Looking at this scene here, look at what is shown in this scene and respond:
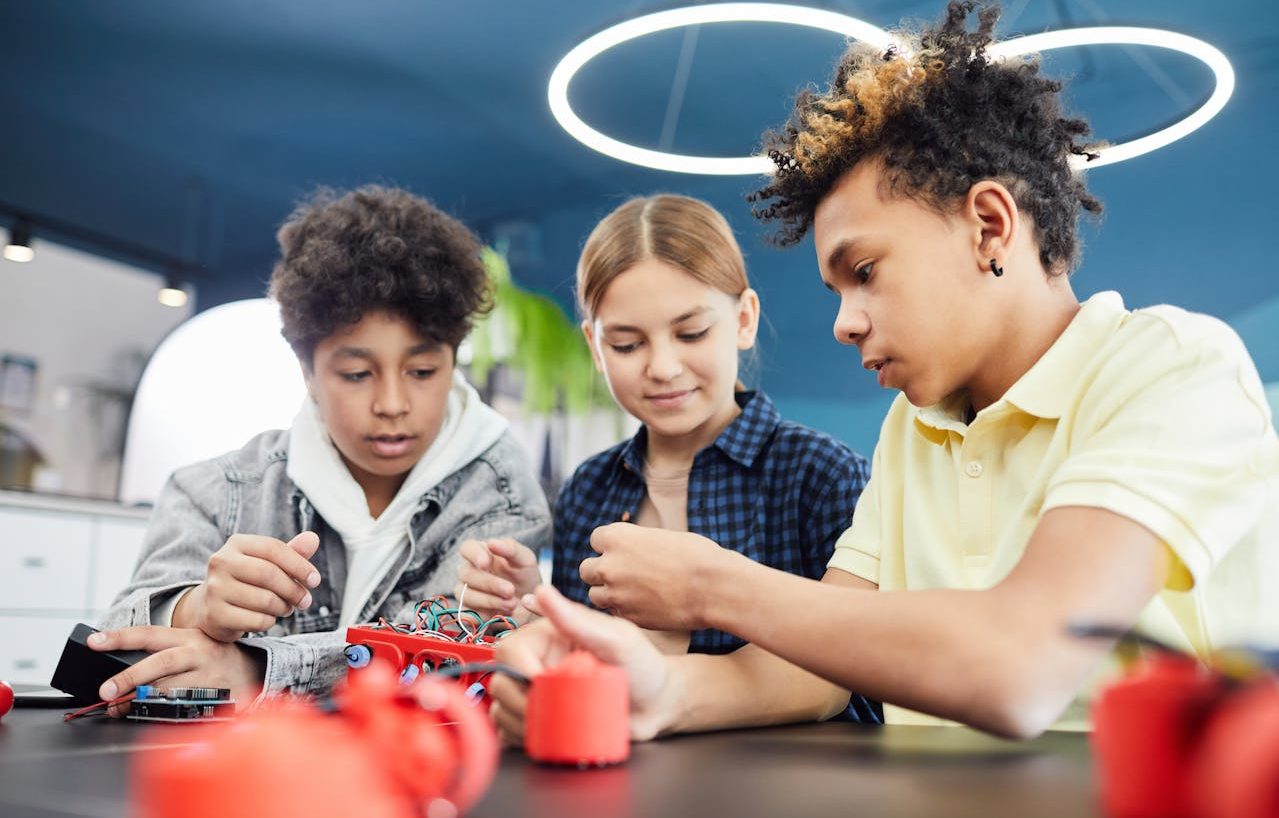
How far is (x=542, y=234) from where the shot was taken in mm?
4836

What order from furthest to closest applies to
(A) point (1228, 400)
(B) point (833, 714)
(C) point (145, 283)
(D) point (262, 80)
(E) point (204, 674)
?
(C) point (145, 283)
(D) point (262, 80)
(E) point (204, 674)
(B) point (833, 714)
(A) point (1228, 400)

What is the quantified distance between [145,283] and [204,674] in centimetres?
371

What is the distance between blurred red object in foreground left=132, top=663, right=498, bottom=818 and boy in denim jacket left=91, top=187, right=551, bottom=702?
3.08ft

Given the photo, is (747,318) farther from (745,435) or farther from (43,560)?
(43,560)

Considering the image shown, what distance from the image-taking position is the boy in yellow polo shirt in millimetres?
647

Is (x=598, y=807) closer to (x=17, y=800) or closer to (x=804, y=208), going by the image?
(x=17, y=800)

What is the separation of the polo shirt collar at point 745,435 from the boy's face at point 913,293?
57cm

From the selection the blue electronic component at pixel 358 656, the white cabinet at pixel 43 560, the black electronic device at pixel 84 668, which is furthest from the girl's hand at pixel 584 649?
the white cabinet at pixel 43 560

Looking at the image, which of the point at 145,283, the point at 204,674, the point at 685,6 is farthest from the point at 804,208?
the point at 145,283

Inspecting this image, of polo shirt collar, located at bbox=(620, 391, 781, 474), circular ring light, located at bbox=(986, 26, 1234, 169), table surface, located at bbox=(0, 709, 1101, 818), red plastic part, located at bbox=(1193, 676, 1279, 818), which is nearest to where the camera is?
red plastic part, located at bbox=(1193, 676, 1279, 818)

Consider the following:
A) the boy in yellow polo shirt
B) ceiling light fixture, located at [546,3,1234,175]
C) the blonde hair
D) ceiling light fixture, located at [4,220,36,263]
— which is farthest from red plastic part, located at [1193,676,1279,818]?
ceiling light fixture, located at [4,220,36,263]

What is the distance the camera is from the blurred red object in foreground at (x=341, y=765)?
0.31 meters

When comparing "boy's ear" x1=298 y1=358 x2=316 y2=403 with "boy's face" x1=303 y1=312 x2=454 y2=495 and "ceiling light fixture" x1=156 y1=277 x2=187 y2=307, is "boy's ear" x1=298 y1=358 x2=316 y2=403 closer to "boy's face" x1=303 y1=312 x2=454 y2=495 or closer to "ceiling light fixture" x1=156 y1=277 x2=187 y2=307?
"boy's face" x1=303 y1=312 x2=454 y2=495

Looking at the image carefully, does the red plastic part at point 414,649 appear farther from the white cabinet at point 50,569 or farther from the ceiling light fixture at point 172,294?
the ceiling light fixture at point 172,294
